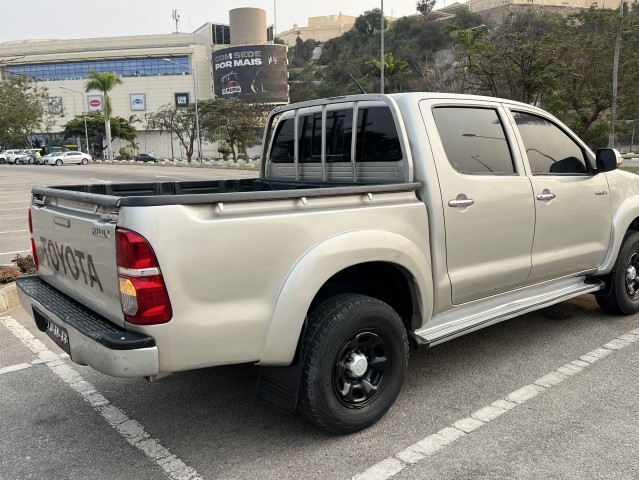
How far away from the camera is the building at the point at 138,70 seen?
98.6 metres

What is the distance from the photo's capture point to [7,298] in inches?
232

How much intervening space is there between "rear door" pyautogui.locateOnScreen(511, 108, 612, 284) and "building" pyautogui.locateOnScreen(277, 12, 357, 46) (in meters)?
149

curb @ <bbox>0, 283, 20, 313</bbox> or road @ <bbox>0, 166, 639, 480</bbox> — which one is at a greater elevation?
curb @ <bbox>0, 283, 20, 313</bbox>

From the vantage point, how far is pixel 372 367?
3240mm

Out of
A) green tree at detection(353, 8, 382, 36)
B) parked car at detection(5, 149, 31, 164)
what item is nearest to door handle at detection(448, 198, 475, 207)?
parked car at detection(5, 149, 31, 164)

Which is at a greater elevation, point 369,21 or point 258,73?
point 369,21

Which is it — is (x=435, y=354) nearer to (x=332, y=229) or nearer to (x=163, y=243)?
(x=332, y=229)

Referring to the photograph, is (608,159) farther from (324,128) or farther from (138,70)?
(138,70)

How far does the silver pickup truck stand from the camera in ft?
8.41

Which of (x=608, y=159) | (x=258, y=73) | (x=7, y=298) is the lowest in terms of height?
(x=7, y=298)

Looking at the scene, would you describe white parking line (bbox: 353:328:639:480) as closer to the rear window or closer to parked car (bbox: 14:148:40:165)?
the rear window

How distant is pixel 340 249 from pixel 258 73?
8460cm

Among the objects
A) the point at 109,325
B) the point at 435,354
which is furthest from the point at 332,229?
the point at 435,354

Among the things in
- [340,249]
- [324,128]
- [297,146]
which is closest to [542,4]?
[297,146]
